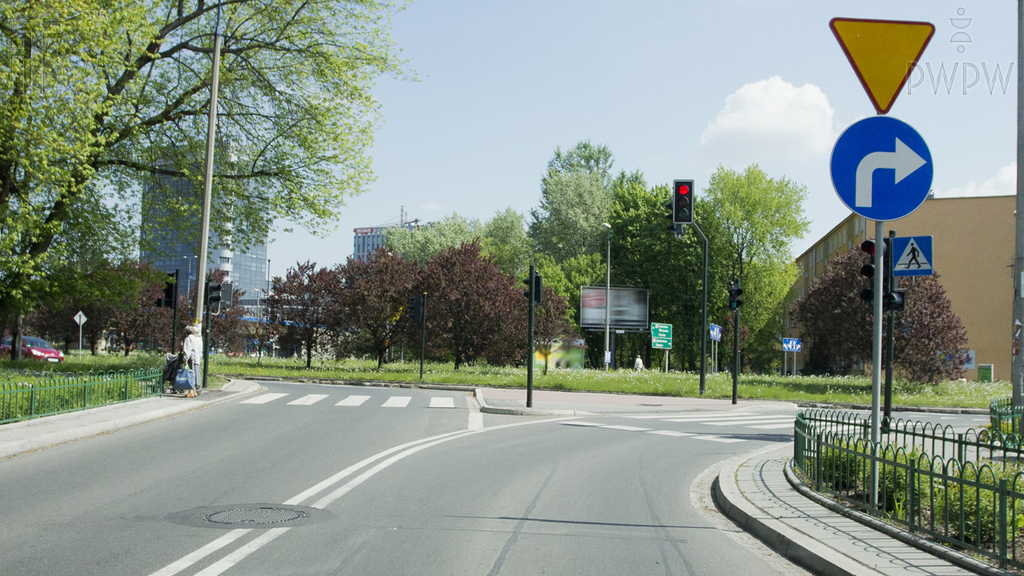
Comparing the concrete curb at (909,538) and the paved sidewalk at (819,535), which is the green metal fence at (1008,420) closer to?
the paved sidewalk at (819,535)

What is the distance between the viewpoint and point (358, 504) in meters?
7.58

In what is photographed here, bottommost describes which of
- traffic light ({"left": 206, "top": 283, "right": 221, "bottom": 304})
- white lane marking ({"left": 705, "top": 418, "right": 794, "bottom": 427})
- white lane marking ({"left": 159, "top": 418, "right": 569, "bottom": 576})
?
white lane marking ({"left": 705, "top": 418, "right": 794, "bottom": 427})

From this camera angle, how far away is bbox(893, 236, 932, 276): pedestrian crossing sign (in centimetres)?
939

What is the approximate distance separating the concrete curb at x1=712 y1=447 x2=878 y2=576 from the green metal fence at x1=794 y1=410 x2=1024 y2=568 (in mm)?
942

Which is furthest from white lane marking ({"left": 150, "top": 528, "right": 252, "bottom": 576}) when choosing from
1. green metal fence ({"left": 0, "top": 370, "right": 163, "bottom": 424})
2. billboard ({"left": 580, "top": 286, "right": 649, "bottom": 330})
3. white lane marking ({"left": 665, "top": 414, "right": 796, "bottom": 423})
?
billboard ({"left": 580, "top": 286, "right": 649, "bottom": 330})

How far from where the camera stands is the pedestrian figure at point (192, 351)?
19453 millimetres

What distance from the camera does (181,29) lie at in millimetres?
24953

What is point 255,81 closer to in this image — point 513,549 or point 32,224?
point 32,224

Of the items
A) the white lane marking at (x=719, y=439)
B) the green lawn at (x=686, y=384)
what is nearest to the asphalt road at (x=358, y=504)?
the white lane marking at (x=719, y=439)

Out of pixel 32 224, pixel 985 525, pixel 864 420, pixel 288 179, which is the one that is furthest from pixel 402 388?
pixel 985 525

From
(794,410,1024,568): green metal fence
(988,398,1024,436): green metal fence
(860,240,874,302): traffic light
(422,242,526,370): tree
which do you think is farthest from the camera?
(422,242,526,370): tree

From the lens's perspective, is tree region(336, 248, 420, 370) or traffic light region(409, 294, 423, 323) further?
tree region(336, 248, 420, 370)

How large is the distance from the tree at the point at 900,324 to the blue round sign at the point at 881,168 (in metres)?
28.9

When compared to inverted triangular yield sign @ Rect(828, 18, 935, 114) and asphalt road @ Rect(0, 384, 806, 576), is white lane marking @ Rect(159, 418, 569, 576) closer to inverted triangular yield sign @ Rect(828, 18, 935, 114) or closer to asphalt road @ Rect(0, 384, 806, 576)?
asphalt road @ Rect(0, 384, 806, 576)
